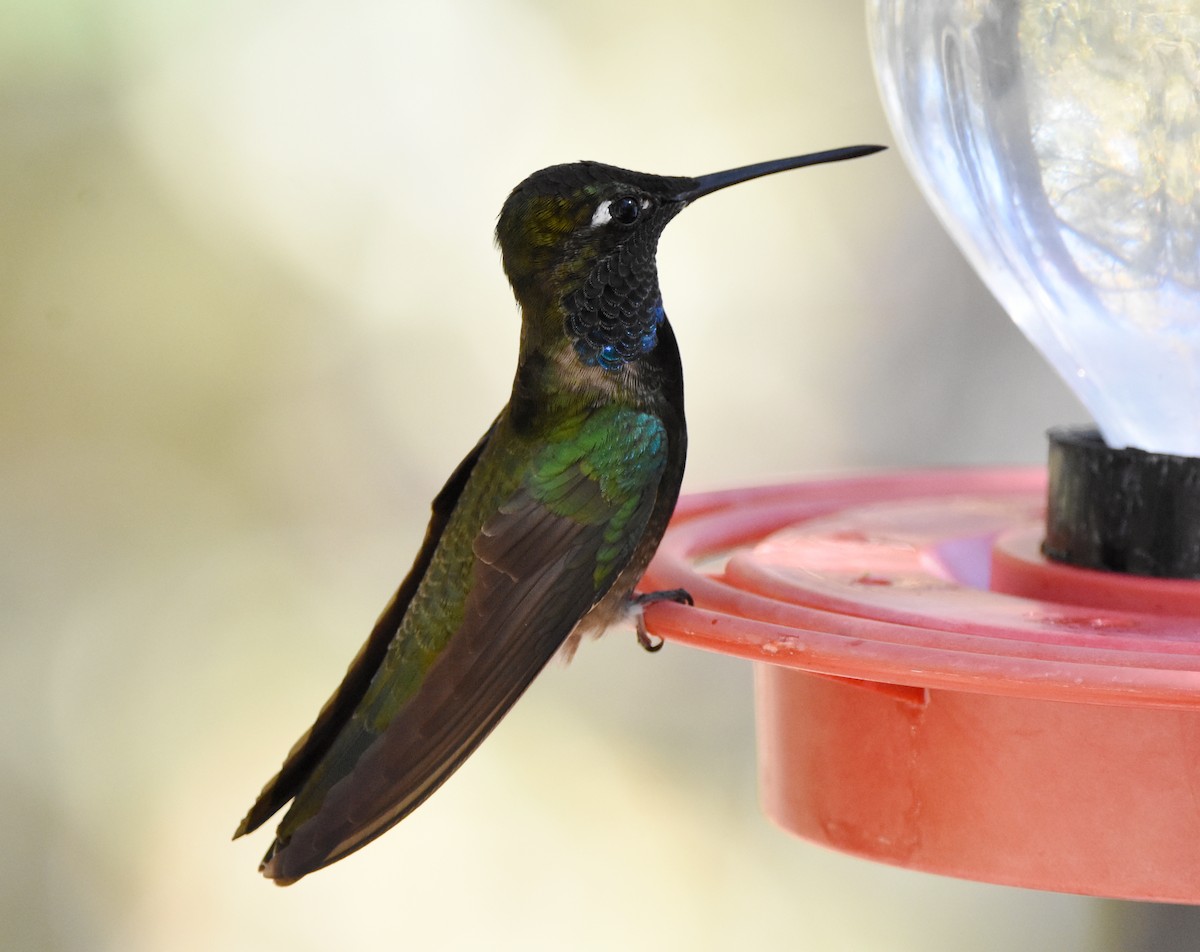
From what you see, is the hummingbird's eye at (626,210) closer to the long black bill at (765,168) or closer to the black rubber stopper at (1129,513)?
the long black bill at (765,168)

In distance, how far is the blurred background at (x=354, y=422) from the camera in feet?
15.3

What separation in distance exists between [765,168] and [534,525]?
0.53m

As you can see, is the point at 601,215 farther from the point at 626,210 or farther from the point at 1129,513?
the point at 1129,513

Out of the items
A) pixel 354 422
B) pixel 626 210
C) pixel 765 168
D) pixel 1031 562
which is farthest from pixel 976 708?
pixel 354 422

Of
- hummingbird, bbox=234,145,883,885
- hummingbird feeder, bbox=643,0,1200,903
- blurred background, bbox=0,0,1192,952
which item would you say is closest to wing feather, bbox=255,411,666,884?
hummingbird, bbox=234,145,883,885

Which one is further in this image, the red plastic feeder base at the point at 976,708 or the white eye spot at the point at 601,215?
the white eye spot at the point at 601,215

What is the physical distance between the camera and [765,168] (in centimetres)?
192

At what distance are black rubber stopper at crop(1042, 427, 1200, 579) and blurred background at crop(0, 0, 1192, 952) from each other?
301 cm

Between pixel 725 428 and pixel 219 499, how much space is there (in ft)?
5.25

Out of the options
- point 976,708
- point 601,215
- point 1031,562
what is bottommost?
point 976,708

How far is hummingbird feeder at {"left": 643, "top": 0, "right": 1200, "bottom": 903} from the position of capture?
154 cm

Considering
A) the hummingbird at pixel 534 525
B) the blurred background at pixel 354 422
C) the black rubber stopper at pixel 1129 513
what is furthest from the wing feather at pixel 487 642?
the blurred background at pixel 354 422

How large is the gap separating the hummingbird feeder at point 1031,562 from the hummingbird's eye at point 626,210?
1.20 ft

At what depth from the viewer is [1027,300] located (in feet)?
6.76
